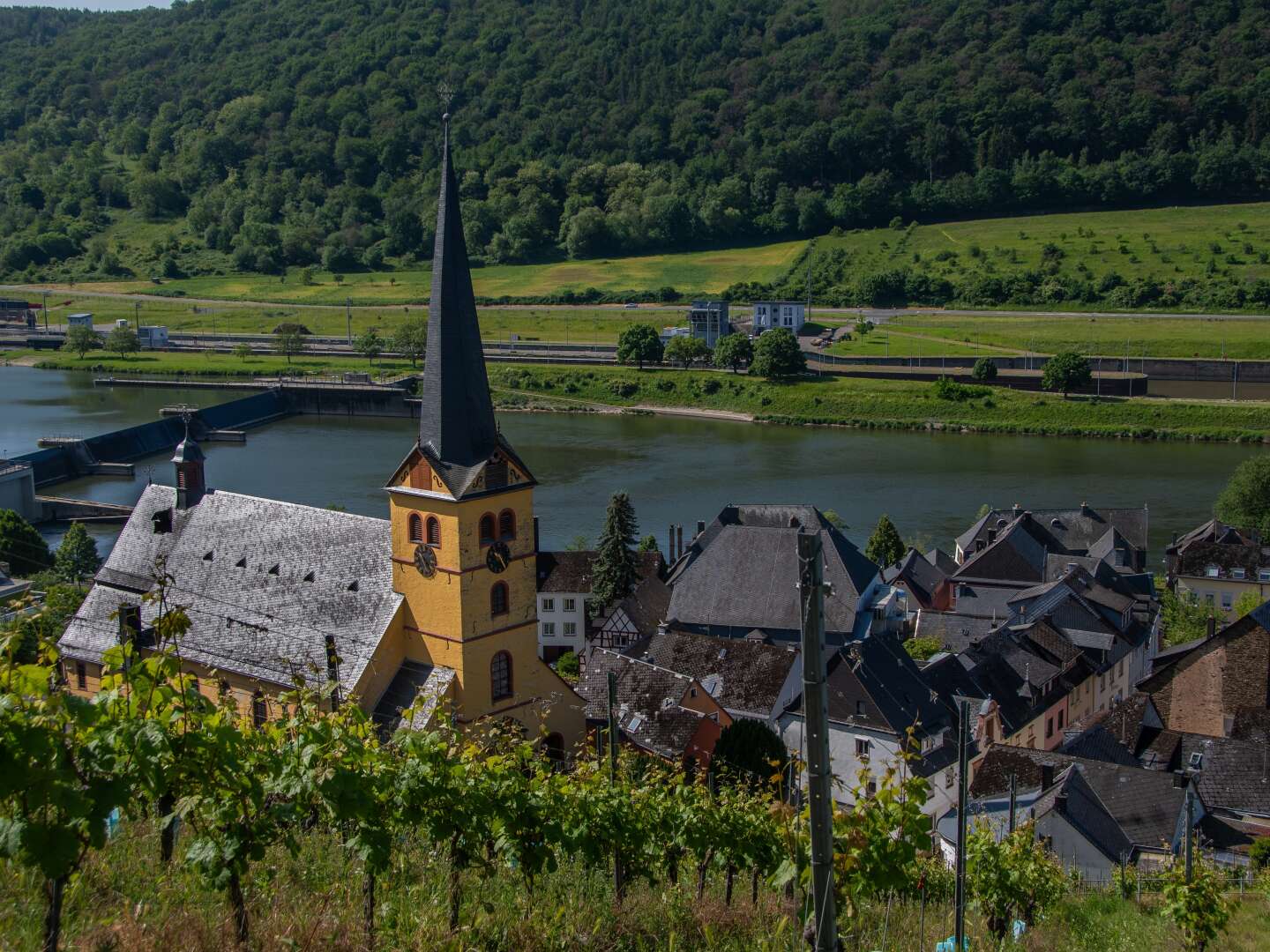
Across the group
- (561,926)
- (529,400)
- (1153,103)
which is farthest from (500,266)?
(561,926)

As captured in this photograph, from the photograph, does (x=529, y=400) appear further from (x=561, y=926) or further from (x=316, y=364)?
(x=561, y=926)

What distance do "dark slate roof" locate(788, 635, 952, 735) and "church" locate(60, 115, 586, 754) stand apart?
444 cm

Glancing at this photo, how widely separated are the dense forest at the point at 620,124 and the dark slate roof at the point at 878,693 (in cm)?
9975

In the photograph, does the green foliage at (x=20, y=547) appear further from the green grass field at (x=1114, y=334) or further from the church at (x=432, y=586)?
the green grass field at (x=1114, y=334)

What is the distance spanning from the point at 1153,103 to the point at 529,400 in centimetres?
8153

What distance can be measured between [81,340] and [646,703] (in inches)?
3218

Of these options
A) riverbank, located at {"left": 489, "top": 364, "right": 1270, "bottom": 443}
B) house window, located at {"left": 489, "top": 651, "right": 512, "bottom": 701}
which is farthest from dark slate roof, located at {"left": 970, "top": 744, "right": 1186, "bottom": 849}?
riverbank, located at {"left": 489, "top": 364, "right": 1270, "bottom": 443}

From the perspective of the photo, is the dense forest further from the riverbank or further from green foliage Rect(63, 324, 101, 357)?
the riverbank

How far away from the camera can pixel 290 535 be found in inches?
860

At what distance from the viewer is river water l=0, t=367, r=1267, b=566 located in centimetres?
4681

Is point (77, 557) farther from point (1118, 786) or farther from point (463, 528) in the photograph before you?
point (1118, 786)

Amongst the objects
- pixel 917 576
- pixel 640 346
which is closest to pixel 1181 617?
pixel 917 576

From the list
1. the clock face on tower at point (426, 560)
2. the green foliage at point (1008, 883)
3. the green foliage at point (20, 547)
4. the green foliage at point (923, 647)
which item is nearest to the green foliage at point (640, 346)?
the green foliage at point (20, 547)

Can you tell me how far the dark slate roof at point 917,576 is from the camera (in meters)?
33.1
